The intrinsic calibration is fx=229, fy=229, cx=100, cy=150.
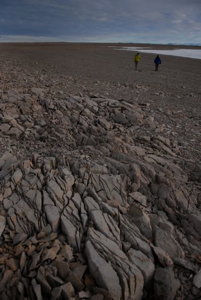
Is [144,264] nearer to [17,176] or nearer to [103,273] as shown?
[103,273]

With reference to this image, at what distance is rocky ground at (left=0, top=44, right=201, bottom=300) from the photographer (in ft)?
14.0

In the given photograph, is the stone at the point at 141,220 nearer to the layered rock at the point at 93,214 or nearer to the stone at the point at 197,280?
the layered rock at the point at 93,214

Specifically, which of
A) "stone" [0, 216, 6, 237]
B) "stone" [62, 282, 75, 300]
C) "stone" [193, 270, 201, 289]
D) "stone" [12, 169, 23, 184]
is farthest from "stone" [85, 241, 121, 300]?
"stone" [12, 169, 23, 184]

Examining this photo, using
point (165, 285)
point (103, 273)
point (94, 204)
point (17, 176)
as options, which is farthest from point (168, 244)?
point (17, 176)

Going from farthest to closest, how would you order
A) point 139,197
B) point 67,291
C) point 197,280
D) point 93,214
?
1. point 139,197
2. point 93,214
3. point 197,280
4. point 67,291

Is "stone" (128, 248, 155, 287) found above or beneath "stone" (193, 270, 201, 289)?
above

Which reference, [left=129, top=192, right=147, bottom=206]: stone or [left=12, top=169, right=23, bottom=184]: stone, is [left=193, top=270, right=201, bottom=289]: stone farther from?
[left=12, top=169, right=23, bottom=184]: stone

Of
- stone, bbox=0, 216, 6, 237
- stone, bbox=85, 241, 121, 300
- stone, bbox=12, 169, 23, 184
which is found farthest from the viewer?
stone, bbox=12, 169, 23, 184

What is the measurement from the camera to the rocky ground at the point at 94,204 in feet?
14.0

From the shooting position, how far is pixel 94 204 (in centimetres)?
557

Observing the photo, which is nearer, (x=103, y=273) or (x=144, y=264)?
(x=103, y=273)

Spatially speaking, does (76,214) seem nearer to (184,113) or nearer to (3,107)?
(3,107)

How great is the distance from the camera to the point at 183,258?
4.94 metres

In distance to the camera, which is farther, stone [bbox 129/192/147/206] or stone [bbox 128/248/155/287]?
stone [bbox 129/192/147/206]
